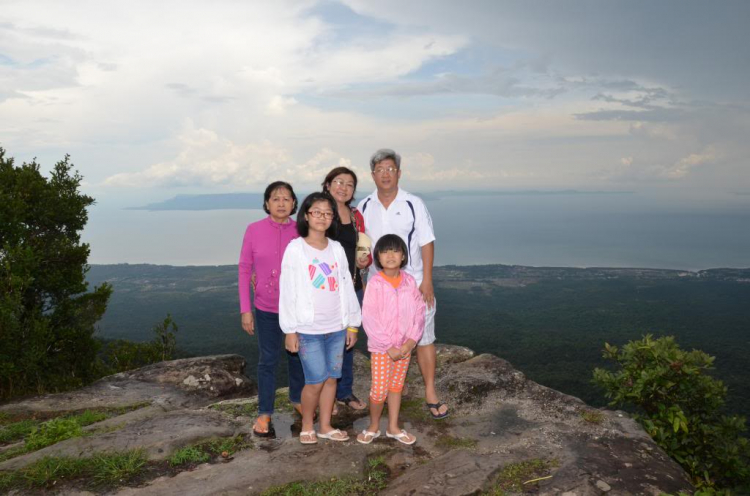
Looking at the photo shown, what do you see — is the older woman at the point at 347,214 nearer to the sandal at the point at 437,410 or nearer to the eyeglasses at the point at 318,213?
the eyeglasses at the point at 318,213

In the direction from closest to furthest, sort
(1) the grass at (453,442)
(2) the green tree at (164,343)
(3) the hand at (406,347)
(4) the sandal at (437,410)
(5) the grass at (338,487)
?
(5) the grass at (338,487) < (3) the hand at (406,347) < (1) the grass at (453,442) < (4) the sandal at (437,410) < (2) the green tree at (164,343)

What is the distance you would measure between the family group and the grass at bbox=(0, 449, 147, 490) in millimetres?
1286

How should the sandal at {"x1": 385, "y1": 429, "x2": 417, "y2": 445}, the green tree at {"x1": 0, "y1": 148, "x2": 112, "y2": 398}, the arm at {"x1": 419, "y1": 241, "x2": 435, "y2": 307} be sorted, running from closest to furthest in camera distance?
the sandal at {"x1": 385, "y1": 429, "x2": 417, "y2": 445} < the arm at {"x1": 419, "y1": 241, "x2": 435, "y2": 307} < the green tree at {"x1": 0, "y1": 148, "x2": 112, "y2": 398}

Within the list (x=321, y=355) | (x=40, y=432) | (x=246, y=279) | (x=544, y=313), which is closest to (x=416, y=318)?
(x=321, y=355)

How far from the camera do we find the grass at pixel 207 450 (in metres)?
4.42

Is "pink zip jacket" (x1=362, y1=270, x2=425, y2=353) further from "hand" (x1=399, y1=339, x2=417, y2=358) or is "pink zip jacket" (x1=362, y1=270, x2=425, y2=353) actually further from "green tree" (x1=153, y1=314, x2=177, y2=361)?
"green tree" (x1=153, y1=314, x2=177, y2=361)

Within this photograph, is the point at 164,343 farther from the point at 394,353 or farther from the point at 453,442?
the point at 394,353

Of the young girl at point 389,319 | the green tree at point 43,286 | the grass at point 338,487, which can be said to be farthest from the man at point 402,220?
the green tree at point 43,286

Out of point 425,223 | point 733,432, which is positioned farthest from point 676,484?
point 425,223

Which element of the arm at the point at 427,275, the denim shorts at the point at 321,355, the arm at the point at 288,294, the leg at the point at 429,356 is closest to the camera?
the arm at the point at 288,294

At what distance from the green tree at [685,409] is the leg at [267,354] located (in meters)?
4.04

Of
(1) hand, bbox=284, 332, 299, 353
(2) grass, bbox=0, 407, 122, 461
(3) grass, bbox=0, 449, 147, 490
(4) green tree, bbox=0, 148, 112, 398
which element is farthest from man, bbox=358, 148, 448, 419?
(4) green tree, bbox=0, 148, 112, 398

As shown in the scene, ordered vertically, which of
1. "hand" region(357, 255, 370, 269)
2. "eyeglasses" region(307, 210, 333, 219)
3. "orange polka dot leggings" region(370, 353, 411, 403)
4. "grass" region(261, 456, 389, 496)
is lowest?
"grass" region(261, 456, 389, 496)

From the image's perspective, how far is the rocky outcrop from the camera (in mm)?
3975
